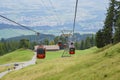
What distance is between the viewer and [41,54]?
36.1 m

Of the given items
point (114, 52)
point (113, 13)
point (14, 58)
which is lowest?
point (14, 58)

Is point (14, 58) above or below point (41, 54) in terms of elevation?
below

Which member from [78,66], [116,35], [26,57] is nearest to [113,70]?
[78,66]

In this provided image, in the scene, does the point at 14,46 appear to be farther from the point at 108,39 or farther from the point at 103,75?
the point at 103,75

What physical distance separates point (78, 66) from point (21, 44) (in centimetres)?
14099

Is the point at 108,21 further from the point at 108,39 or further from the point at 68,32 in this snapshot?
the point at 68,32

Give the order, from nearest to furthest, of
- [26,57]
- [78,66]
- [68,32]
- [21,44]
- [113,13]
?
[78,66] < [68,32] < [113,13] < [26,57] < [21,44]

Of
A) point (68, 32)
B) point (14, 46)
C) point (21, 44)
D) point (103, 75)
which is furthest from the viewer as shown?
point (14, 46)

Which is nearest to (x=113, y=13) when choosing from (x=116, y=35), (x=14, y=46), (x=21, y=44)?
(x=116, y=35)

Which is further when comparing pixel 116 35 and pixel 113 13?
pixel 113 13

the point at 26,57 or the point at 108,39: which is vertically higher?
the point at 108,39

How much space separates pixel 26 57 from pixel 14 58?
16.2 feet

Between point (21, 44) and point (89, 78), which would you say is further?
point (21, 44)

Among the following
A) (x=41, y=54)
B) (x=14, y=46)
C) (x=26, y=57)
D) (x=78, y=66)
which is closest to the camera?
(x=41, y=54)
